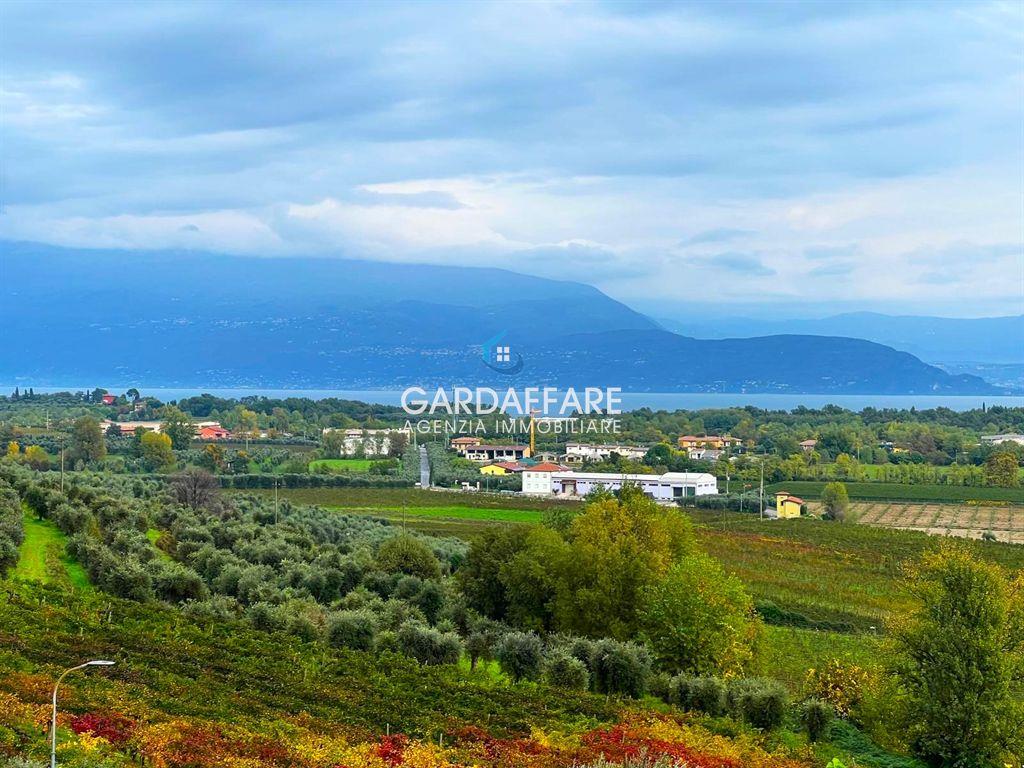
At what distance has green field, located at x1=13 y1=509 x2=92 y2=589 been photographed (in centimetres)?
3662

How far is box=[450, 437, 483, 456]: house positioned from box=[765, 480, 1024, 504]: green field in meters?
41.8

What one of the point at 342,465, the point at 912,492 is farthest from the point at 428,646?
the point at 342,465

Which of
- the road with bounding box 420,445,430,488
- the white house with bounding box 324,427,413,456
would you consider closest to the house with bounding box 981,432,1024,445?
the road with bounding box 420,445,430,488

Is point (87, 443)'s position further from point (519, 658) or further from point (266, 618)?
point (519, 658)

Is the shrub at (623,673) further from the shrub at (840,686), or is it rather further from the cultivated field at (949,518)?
the cultivated field at (949,518)

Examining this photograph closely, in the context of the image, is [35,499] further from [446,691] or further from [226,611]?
[446,691]

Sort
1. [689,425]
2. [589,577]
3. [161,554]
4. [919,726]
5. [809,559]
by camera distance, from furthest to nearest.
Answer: [689,425]
[809,559]
[161,554]
[589,577]
[919,726]

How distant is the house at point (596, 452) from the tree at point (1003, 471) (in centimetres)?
3668

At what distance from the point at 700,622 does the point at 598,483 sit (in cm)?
6481

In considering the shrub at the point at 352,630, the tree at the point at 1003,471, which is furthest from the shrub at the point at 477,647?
the tree at the point at 1003,471

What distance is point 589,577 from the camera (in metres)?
38.3

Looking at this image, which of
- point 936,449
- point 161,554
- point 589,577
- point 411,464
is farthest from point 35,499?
point 936,449

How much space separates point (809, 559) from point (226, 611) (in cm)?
3537

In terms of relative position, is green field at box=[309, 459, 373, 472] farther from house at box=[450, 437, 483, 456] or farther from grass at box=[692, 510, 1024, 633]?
grass at box=[692, 510, 1024, 633]
